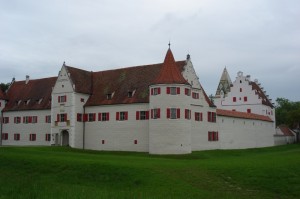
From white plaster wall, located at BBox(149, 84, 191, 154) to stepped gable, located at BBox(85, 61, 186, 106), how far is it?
3.66 m

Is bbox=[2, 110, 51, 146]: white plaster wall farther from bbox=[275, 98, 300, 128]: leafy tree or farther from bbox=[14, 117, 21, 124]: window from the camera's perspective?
bbox=[275, 98, 300, 128]: leafy tree

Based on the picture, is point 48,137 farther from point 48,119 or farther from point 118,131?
point 118,131

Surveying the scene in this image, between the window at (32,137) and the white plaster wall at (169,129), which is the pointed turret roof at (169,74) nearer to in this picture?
the white plaster wall at (169,129)

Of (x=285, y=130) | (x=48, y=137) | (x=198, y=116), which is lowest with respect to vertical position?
(x=48, y=137)

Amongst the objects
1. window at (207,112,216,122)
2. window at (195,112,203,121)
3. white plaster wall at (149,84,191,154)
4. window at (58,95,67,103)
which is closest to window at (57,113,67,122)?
window at (58,95,67,103)

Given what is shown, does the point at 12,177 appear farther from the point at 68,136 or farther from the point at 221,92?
the point at 221,92

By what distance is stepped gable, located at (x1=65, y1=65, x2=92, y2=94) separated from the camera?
5594 cm

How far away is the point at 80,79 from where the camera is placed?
57.5 meters

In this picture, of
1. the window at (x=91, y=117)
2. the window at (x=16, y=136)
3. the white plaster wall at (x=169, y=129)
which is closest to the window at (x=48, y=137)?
the window at (x=16, y=136)

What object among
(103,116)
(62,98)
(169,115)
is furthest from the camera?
(62,98)

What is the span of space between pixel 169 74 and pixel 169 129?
6632 millimetres

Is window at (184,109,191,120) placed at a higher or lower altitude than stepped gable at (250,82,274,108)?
lower

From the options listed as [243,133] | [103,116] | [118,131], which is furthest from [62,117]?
[243,133]

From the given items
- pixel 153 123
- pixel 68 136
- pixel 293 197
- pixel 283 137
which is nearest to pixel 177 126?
pixel 153 123
